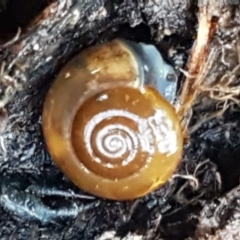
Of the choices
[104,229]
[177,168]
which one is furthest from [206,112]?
[104,229]

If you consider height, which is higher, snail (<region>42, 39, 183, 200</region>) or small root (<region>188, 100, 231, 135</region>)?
snail (<region>42, 39, 183, 200</region>)

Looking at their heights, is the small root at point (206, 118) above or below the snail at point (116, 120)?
below

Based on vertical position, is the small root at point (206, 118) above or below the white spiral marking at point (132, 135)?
below

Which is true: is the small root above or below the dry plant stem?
below
